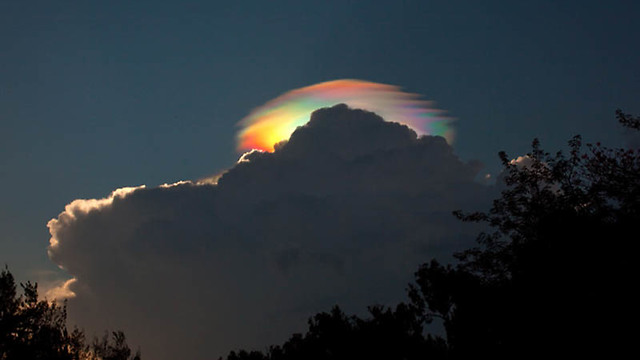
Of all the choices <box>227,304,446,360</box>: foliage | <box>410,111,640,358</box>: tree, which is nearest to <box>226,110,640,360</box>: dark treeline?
<box>410,111,640,358</box>: tree

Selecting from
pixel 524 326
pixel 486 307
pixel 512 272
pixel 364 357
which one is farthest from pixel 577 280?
pixel 364 357

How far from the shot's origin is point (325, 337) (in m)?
62.9

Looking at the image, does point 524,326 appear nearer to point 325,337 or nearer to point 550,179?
point 550,179

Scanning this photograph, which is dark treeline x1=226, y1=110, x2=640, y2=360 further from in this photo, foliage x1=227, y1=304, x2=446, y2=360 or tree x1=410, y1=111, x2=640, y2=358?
foliage x1=227, y1=304, x2=446, y2=360

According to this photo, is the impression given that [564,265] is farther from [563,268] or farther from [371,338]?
[371,338]

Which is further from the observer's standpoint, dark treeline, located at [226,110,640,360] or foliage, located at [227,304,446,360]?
foliage, located at [227,304,446,360]

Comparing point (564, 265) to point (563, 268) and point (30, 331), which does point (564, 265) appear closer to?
point (563, 268)

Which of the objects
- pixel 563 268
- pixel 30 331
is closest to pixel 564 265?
pixel 563 268

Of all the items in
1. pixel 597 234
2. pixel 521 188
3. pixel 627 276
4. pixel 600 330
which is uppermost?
pixel 521 188

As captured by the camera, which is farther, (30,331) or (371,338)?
(371,338)

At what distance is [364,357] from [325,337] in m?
7.92

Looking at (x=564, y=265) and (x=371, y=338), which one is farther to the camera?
(x=371, y=338)

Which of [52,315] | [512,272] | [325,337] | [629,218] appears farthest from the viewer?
[325,337]

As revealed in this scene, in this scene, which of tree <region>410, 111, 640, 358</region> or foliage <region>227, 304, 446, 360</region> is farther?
foliage <region>227, 304, 446, 360</region>
